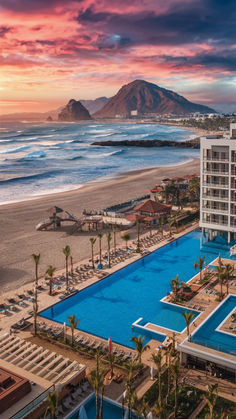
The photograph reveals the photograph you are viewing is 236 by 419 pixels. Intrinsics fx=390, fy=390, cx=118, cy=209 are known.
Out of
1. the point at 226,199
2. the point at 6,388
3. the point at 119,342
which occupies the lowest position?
the point at 119,342

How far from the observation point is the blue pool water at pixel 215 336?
2322cm

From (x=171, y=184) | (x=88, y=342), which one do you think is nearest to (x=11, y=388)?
(x=88, y=342)

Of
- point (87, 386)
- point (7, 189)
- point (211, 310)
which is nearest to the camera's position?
point (87, 386)

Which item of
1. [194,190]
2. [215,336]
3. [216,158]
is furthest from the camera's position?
[194,190]

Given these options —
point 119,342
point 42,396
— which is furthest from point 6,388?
point 119,342

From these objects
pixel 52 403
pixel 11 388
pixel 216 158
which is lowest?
pixel 11 388

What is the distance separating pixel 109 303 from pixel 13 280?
1035cm

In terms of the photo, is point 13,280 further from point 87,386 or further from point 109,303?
point 87,386

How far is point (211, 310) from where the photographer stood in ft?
95.9

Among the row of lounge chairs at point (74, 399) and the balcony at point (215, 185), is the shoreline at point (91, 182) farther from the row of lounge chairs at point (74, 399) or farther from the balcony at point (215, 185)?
the row of lounge chairs at point (74, 399)

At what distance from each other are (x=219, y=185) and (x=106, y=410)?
97.3ft

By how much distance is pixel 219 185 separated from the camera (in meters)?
43.7

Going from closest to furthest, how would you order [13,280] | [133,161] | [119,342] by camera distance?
[119,342]
[13,280]
[133,161]

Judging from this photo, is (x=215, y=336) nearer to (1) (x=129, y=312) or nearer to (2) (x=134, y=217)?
(1) (x=129, y=312)
